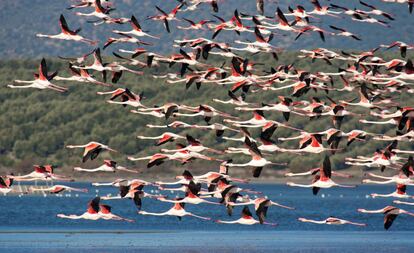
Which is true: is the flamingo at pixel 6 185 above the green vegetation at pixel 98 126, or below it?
above

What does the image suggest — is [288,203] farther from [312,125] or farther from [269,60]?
[269,60]

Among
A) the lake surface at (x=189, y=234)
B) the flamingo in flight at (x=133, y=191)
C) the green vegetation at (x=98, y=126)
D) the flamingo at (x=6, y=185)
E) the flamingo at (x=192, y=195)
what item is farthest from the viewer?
the green vegetation at (x=98, y=126)

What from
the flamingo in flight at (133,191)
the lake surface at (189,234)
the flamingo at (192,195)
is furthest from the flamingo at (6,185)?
the lake surface at (189,234)

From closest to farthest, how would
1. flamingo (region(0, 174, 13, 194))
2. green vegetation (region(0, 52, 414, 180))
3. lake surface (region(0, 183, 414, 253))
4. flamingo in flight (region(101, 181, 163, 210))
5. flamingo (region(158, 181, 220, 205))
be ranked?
flamingo in flight (region(101, 181, 163, 210)) < flamingo (region(158, 181, 220, 205)) < flamingo (region(0, 174, 13, 194)) < lake surface (region(0, 183, 414, 253)) < green vegetation (region(0, 52, 414, 180))

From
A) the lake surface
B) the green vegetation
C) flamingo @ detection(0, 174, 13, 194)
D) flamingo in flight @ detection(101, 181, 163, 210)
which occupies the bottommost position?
the green vegetation

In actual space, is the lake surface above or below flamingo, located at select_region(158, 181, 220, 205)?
below

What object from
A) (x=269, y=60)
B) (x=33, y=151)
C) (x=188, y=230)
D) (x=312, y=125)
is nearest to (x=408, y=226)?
(x=188, y=230)

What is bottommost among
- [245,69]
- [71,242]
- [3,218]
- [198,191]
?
[3,218]

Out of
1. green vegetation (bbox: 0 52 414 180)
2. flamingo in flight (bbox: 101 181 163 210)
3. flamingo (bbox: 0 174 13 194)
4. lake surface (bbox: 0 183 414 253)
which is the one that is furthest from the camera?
green vegetation (bbox: 0 52 414 180)

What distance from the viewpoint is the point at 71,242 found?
61.9 m

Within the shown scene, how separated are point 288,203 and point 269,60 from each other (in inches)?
2282

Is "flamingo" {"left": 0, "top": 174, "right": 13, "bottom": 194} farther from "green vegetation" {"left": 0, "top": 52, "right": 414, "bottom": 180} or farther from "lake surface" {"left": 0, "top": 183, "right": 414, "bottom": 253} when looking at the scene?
"green vegetation" {"left": 0, "top": 52, "right": 414, "bottom": 180}

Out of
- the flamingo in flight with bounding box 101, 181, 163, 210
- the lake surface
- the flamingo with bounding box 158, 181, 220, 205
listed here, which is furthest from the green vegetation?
the flamingo in flight with bounding box 101, 181, 163, 210

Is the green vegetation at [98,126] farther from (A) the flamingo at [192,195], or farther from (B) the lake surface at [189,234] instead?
(A) the flamingo at [192,195]
